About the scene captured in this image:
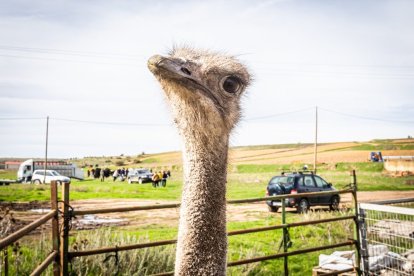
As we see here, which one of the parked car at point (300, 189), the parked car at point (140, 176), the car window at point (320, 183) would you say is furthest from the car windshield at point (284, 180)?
the parked car at point (140, 176)

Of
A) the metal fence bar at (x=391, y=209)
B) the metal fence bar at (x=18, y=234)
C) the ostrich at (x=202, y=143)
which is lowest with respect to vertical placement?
the metal fence bar at (x=391, y=209)

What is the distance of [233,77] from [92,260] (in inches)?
126

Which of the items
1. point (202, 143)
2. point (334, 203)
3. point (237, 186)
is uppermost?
point (202, 143)

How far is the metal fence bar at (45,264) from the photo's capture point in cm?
224

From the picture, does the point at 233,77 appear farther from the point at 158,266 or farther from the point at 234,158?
the point at 158,266

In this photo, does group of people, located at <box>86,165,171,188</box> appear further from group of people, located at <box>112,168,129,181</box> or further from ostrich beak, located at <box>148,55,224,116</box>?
ostrich beak, located at <box>148,55,224,116</box>

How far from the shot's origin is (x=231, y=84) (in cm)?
226

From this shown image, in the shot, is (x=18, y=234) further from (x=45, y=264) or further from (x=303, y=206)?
(x=303, y=206)

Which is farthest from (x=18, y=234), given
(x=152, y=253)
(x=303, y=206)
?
(x=303, y=206)

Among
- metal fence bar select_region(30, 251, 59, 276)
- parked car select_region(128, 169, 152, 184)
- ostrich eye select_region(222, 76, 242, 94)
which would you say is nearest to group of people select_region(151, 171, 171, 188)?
parked car select_region(128, 169, 152, 184)

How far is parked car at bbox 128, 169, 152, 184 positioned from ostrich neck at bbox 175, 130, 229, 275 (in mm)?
33982

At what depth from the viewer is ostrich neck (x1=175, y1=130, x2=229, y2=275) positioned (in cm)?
194

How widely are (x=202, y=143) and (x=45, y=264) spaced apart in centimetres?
126

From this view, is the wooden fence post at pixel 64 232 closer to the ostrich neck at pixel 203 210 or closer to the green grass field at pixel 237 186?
the ostrich neck at pixel 203 210
